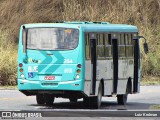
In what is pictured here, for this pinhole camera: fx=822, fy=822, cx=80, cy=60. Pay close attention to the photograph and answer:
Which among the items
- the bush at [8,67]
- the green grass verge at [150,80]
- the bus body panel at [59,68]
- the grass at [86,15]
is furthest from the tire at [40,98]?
the green grass verge at [150,80]

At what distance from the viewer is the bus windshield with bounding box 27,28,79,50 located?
76.8 ft

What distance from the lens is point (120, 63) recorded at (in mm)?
25469

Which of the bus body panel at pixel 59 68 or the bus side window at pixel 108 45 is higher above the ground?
the bus side window at pixel 108 45

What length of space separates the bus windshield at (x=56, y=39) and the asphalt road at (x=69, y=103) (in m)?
1.77

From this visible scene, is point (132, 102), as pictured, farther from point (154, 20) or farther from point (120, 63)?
point (154, 20)

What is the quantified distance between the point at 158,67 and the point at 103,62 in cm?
1708

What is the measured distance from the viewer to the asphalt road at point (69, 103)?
24.0m

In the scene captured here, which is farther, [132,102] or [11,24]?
[11,24]

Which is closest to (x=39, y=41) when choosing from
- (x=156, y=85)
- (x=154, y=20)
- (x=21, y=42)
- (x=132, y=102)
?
(x=21, y=42)

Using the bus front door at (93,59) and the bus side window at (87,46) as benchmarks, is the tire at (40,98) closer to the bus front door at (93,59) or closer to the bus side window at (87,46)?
the bus front door at (93,59)

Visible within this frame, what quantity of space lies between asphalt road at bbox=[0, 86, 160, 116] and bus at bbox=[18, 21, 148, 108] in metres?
0.43

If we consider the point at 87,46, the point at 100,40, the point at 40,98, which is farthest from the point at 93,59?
the point at 40,98

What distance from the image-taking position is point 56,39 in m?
23.5

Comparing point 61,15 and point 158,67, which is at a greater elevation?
point 61,15
